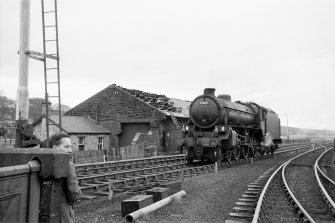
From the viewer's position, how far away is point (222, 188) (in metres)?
10.9

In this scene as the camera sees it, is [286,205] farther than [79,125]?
No

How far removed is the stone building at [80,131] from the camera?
24.7 meters

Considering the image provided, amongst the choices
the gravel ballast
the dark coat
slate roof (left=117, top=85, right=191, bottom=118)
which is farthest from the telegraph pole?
slate roof (left=117, top=85, right=191, bottom=118)

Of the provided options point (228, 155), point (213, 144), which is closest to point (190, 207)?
point (213, 144)

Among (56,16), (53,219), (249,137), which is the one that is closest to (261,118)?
(249,137)

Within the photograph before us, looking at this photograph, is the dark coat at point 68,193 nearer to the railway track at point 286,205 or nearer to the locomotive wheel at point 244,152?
the railway track at point 286,205

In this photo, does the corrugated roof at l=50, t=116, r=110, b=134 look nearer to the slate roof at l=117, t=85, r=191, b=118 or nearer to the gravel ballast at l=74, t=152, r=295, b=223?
the slate roof at l=117, t=85, r=191, b=118

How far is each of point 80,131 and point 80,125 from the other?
1904mm

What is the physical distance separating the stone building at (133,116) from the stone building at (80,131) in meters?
1.00

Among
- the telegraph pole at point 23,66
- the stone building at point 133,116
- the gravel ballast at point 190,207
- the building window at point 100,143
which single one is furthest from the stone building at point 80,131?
the telegraph pole at point 23,66

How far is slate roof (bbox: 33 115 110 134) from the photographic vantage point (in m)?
25.0

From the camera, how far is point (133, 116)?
98.3ft

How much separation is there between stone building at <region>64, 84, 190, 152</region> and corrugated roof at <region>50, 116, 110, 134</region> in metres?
0.89

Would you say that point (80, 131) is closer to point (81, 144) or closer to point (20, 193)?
point (81, 144)
